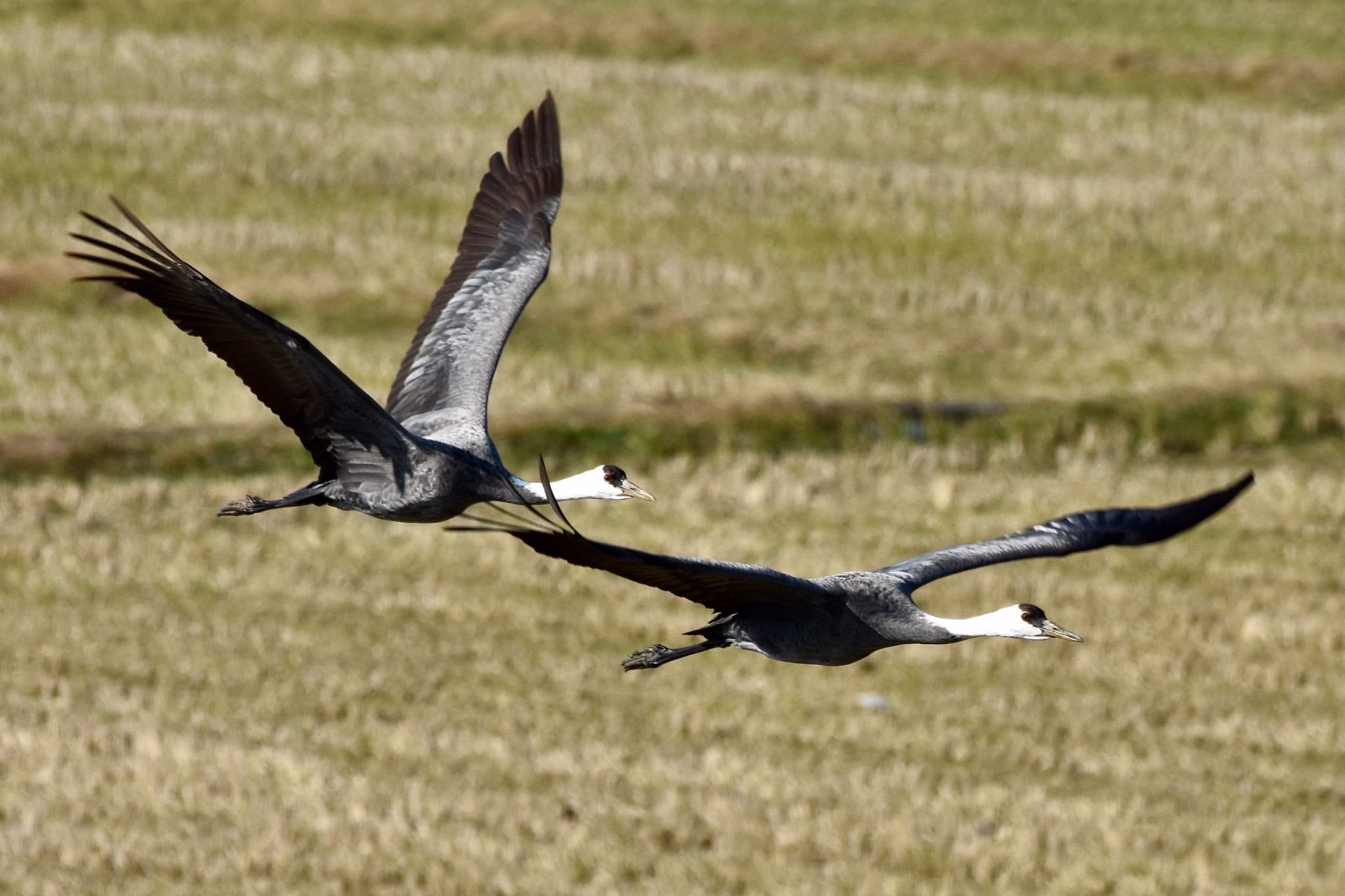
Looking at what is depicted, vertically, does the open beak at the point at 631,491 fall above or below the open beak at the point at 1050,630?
above

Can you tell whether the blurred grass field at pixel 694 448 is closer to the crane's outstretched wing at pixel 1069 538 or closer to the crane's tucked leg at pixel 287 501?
the crane's tucked leg at pixel 287 501

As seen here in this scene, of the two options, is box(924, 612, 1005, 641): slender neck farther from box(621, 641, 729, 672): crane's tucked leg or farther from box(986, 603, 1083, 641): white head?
box(621, 641, 729, 672): crane's tucked leg

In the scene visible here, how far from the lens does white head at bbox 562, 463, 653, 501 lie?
8695 mm

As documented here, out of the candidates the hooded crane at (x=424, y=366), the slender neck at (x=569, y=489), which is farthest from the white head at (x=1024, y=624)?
the slender neck at (x=569, y=489)

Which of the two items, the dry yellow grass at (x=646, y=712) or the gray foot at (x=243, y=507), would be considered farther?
→ the dry yellow grass at (x=646, y=712)

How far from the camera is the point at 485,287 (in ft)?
33.1

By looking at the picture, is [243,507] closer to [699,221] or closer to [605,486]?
[605,486]

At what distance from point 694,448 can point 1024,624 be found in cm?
1132

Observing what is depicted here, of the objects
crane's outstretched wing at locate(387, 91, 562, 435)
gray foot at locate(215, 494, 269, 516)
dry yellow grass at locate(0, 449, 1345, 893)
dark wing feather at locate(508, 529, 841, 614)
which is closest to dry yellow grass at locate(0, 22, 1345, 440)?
dry yellow grass at locate(0, 449, 1345, 893)

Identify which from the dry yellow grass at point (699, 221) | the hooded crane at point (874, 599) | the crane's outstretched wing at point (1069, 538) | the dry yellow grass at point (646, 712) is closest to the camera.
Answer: the hooded crane at point (874, 599)

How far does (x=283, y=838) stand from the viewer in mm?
11508

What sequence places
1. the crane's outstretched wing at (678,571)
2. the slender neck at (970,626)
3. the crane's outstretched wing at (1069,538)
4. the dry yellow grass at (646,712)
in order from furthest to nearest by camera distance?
the dry yellow grass at (646,712) → the crane's outstretched wing at (1069,538) → the slender neck at (970,626) → the crane's outstretched wing at (678,571)

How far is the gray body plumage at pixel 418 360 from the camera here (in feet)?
24.3

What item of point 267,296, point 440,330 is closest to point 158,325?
point 267,296
